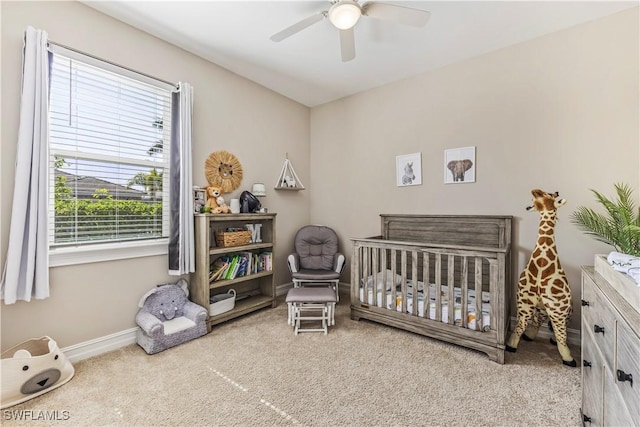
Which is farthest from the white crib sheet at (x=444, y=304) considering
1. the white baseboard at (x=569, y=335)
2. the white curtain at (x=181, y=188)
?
the white curtain at (x=181, y=188)

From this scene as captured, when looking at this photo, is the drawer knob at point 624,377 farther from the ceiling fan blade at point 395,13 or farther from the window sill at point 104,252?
the window sill at point 104,252

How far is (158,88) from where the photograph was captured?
2615 mm

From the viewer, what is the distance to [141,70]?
2.49 meters

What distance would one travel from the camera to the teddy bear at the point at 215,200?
9.53 ft

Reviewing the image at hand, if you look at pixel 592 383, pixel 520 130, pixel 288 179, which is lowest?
pixel 592 383

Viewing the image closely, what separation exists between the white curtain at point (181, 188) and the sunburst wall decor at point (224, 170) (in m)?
0.34

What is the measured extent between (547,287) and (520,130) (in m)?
1.42

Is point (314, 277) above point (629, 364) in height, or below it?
below

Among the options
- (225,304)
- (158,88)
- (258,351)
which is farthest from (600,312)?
(158,88)

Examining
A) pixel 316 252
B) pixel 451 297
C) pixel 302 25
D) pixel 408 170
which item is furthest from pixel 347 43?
pixel 316 252

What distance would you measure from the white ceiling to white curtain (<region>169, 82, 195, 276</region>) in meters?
0.54

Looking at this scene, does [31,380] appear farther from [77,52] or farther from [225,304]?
[77,52]

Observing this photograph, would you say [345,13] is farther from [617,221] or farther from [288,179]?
[617,221]

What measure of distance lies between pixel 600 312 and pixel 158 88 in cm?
339
